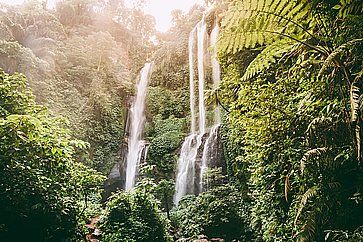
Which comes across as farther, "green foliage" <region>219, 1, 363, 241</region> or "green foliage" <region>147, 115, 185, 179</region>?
"green foliage" <region>147, 115, 185, 179</region>

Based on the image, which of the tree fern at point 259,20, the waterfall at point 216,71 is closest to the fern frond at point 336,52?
the tree fern at point 259,20

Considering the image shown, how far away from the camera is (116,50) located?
18547 millimetres

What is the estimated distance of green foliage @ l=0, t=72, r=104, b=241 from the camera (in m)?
3.69

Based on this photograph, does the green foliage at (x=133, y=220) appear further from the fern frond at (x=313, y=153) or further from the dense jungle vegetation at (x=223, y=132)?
the fern frond at (x=313, y=153)

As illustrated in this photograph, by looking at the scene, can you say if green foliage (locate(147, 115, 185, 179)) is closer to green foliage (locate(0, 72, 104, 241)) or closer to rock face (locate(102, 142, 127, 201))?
rock face (locate(102, 142, 127, 201))

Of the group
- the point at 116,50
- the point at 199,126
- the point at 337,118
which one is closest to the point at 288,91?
the point at 337,118

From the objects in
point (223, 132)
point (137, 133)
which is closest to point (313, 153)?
point (223, 132)

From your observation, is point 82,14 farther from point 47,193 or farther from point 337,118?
point 337,118

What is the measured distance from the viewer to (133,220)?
19.9 feet

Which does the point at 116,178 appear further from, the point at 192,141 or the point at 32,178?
the point at 32,178

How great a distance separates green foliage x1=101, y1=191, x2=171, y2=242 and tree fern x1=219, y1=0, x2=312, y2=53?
438 centimetres

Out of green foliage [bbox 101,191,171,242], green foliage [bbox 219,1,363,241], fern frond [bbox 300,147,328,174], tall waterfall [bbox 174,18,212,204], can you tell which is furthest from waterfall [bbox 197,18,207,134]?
fern frond [bbox 300,147,328,174]

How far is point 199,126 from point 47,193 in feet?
29.1

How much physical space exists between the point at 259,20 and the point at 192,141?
9.43 m
